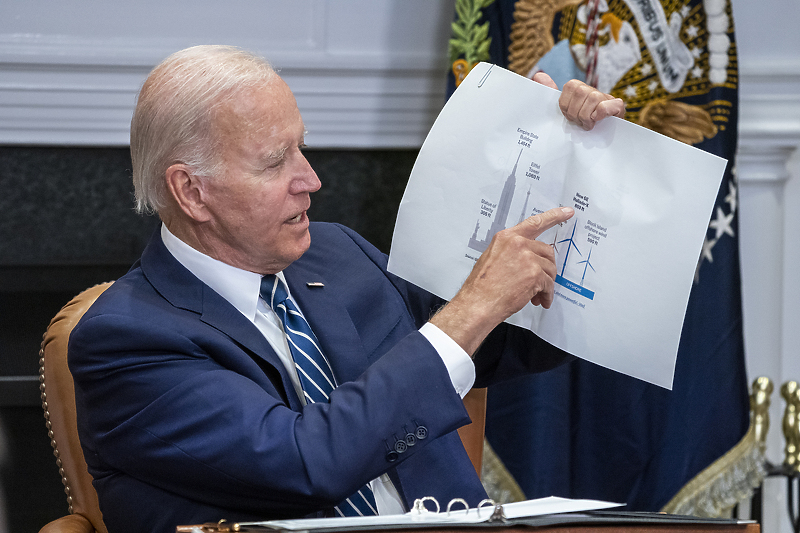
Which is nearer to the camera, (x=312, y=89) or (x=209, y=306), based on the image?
(x=209, y=306)

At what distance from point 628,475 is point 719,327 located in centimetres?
48

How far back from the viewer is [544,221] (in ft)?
3.89

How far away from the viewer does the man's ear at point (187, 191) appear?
1274mm

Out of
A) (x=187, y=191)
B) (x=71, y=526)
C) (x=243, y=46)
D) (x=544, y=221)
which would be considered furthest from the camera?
(x=243, y=46)

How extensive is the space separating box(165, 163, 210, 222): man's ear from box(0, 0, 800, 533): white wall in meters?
1.11

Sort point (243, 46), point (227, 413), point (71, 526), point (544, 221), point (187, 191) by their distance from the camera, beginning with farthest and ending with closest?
point (243, 46) < point (71, 526) < point (187, 191) < point (544, 221) < point (227, 413)

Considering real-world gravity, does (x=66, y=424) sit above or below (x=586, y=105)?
below

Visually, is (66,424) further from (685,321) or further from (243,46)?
(685,321)

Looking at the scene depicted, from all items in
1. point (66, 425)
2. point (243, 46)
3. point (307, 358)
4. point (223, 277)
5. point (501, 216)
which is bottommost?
point (66, 425)

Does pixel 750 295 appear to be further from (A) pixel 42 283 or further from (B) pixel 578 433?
(A) pixel 42 283

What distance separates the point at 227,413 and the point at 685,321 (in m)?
1.50

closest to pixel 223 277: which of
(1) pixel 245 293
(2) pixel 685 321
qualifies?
(1) pixel 245 293

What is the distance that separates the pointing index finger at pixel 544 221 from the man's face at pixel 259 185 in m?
0.35

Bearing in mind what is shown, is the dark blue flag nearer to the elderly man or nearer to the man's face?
the elderly man
